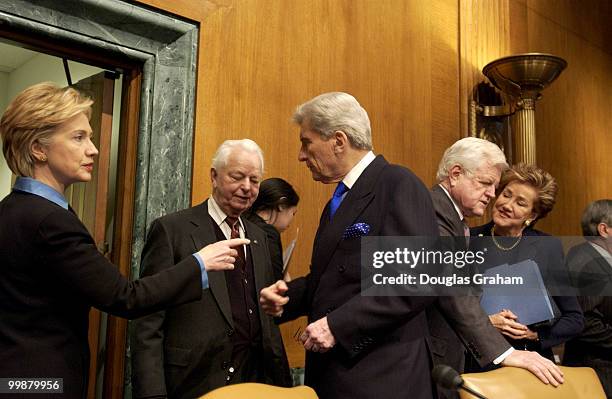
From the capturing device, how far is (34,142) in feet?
6.42

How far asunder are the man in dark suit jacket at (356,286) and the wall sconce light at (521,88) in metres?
2.96

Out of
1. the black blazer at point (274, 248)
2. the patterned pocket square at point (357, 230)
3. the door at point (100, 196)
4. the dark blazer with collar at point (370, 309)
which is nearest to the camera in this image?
the dark blazer with collar at point (370, 309)

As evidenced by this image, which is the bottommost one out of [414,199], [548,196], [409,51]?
[414,199]

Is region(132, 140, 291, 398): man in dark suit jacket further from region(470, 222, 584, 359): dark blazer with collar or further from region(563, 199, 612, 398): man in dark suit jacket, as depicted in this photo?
region(563, 199, 612, 398): man in dark suit jacket

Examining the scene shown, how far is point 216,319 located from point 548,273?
5.13 ft

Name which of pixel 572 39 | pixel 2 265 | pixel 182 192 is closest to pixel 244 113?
pixel 182 192

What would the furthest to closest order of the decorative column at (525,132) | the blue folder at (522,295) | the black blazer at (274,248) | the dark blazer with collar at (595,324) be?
the decorative column at (525,132) < the dark blazer with collar at (595,324) < the black blazer at (274,248) < the blue folder at (522,295)

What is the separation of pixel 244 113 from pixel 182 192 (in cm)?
63

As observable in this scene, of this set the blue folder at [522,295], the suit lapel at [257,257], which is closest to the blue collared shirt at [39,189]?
the suit lapel at [257,257]

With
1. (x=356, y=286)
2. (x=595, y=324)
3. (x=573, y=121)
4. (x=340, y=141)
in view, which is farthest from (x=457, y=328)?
(x=573, y=121)

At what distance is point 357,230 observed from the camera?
2.12 metres

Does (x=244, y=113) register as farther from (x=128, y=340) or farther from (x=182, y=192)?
(x=128, y=340)

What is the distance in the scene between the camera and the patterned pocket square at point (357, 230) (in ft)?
6.93

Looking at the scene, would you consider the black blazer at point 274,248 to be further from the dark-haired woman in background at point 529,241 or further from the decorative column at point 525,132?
the decorative column at point 525,132
